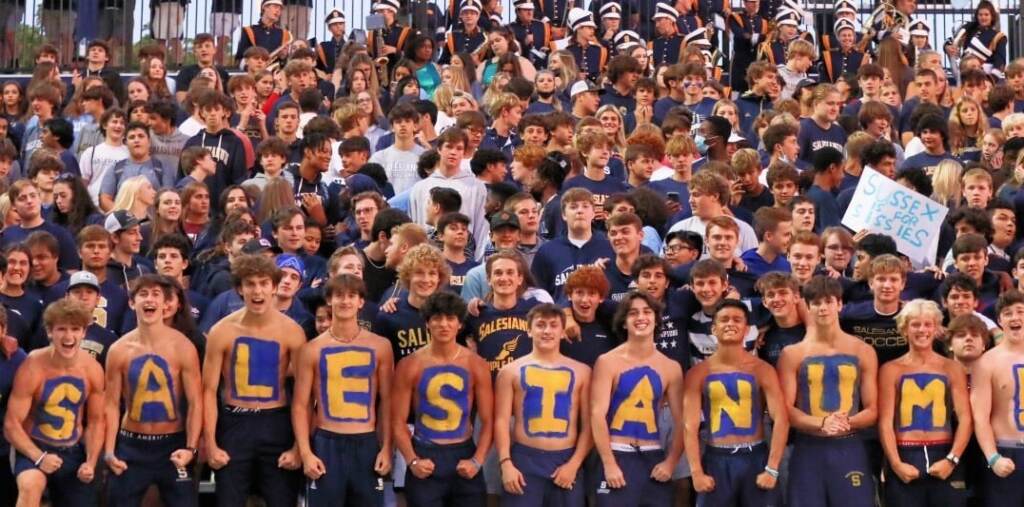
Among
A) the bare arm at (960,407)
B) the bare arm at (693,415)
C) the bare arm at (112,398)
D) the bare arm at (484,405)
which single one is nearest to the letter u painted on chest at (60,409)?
the bare arm at (112,398)

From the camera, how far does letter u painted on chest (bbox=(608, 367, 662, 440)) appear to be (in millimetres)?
13148

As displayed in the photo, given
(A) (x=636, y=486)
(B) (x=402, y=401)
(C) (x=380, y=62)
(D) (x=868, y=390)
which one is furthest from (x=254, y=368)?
(C) (x=380, y=62)

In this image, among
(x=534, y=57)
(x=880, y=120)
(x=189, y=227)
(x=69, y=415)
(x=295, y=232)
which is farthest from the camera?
(x=534, y=57)

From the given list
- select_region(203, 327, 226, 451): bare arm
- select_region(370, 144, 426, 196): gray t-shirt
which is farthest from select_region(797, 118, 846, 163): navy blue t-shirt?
select_region(203, 327, 226, 451): bare arm

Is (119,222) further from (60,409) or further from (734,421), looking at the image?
(734,421)

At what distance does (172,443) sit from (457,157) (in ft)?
12.3

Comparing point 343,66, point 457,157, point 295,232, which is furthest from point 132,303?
point 343,66

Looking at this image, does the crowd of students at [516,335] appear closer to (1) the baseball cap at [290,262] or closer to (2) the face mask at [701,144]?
(1) the baseball cap at [290,262]

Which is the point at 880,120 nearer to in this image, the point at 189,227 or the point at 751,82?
the point at 751,82

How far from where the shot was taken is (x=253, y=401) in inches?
520

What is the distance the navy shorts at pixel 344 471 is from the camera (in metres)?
13.1

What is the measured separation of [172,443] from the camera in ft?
43.3

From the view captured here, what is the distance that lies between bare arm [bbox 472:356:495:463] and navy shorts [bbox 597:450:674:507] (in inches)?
27.8

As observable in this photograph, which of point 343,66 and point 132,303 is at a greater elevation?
point 343,66
